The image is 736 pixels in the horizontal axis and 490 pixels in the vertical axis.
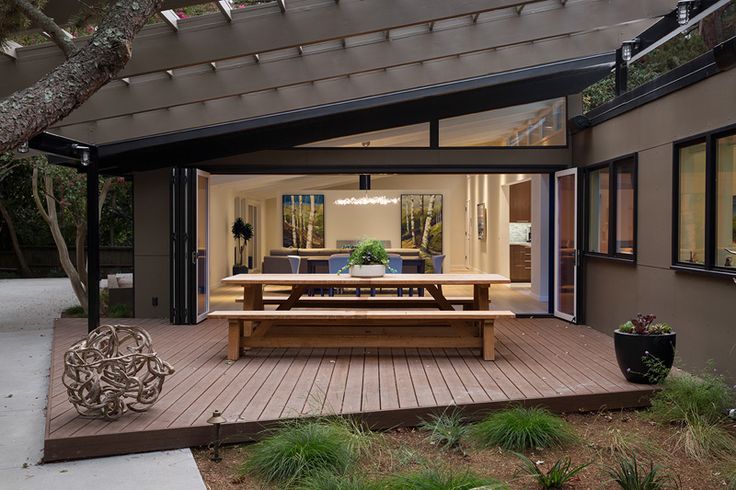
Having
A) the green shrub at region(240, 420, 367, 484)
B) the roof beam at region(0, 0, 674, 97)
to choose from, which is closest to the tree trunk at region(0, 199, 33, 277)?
the roof beam at region(0, 0, 674, 97)

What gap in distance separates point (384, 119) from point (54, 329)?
5087 mm

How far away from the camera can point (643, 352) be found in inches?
215

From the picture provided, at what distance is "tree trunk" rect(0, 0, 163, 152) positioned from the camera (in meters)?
2.93

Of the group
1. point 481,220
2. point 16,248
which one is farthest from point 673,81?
point 16,248

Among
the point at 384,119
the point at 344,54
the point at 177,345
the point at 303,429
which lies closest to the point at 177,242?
the point at 177,345

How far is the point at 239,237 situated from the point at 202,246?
23.1ft

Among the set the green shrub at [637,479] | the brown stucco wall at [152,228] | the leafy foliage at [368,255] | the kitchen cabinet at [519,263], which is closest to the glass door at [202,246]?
the brown stucco wall at [152,228]

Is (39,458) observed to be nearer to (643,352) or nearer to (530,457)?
(530,457)

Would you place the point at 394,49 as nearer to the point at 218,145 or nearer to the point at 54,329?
the point at 218,145

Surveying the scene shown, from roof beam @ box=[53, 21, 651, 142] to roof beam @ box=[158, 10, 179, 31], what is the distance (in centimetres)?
275

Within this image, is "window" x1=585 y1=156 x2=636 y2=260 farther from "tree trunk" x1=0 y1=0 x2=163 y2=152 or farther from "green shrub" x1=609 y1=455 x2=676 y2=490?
"tree trunk" x1=0 y1=0 x2=163 y2=152

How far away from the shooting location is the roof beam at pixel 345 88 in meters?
8.47

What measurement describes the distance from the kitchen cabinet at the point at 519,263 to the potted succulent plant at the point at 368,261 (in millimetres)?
8392

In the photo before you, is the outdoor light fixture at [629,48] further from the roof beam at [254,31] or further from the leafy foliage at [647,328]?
the leafy foliage at [647,328]
